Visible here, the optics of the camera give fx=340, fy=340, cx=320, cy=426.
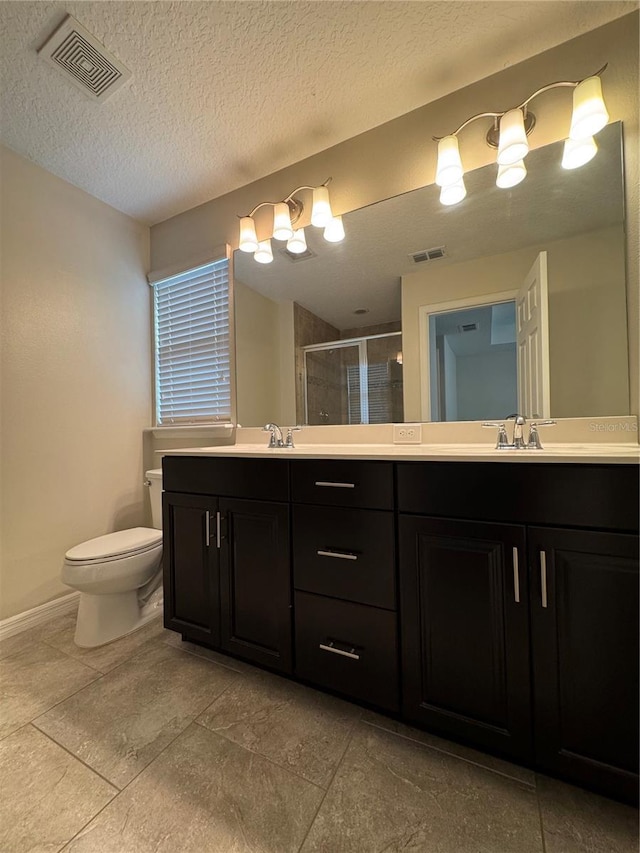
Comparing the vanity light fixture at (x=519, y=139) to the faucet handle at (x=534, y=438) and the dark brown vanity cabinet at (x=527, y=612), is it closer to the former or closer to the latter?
the faucet handle at (x=534, y=438)

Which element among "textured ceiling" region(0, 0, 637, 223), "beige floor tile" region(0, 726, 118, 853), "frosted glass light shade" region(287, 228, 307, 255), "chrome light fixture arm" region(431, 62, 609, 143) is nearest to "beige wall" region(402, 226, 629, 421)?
"chrome light fixture arm" region(431, 62, 609, 143)

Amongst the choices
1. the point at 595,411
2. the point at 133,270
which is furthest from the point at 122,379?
the point at 595,411

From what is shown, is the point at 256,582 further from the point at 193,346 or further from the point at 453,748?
the point at 193,346

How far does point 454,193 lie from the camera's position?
1.41 m

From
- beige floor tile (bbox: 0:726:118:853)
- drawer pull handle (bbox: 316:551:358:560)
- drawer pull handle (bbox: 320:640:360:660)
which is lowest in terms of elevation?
beige floor tile (bbox: 0:726:118:853)

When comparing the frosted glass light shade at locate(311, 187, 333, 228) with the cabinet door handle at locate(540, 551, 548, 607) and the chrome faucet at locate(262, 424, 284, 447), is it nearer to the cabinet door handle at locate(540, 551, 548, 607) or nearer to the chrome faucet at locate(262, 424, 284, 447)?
the chrome faucet at locate(262, 424, 284, 447)

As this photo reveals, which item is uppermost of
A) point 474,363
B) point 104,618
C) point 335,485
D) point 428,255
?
point 428,255

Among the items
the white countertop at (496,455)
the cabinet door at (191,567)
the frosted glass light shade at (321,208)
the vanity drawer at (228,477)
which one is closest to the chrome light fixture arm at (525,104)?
the frosted glass light shade at (321,208)

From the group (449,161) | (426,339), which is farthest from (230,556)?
(449,161)

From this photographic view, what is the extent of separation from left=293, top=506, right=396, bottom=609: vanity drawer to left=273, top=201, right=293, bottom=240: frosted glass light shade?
4.58 ft

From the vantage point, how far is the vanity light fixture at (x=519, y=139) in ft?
3.76

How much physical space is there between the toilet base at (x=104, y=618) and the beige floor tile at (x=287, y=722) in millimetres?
715

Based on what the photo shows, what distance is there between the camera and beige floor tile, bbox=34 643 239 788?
1.03 meters

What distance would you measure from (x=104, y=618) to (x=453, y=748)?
152 centimetres
